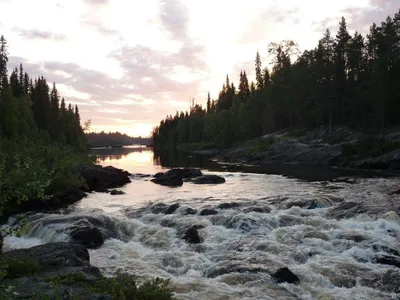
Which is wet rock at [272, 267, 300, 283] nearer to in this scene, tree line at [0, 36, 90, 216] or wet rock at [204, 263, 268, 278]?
wet rock at [204, 263, 268, 278]

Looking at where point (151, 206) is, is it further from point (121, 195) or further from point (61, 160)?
point (61, 160)

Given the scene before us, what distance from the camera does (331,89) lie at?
68.8 metres

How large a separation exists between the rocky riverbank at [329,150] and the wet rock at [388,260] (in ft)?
108

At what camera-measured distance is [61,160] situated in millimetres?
32500

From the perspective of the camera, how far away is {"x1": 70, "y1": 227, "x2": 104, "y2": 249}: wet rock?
17359 millimetres

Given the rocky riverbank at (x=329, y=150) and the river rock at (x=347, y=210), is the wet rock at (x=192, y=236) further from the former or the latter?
the rocky riverbank at (x=329, y=150)

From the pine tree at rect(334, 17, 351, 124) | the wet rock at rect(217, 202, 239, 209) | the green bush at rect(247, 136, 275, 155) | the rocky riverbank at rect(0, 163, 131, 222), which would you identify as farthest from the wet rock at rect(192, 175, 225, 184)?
the pine tree at rect(334, 17, 351, 124)

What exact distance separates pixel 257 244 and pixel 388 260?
5177 mm

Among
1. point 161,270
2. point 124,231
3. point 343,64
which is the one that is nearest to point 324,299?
point 161,270

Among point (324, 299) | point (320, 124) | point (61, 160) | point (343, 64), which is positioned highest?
point (343, 64)

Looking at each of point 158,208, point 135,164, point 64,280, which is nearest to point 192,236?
point 158,208

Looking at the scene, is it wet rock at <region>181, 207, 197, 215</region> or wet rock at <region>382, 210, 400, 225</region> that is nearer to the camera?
wet rock at <region>382, 210, 400, 225</region>

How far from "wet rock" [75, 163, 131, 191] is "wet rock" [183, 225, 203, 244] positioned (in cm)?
1974

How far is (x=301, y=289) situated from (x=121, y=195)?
22748mm
